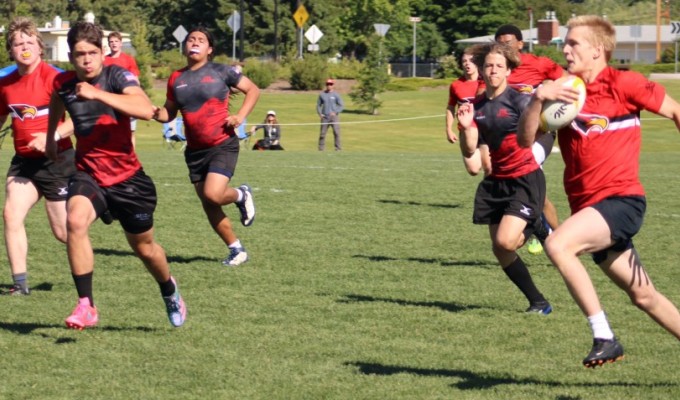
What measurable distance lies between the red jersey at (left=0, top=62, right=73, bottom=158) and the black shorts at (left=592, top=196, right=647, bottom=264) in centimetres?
475

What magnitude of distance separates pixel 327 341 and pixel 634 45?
11144cm

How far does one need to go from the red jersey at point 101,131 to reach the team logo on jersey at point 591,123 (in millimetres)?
2987

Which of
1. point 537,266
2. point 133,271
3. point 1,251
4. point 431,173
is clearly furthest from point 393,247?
point 431,173

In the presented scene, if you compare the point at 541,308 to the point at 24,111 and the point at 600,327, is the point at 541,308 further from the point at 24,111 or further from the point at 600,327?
the point at 24,111

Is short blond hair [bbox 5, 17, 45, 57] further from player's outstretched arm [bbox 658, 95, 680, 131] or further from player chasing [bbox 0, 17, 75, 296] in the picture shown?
player's outstretched arm [bbox 658, 95, 680, 131]

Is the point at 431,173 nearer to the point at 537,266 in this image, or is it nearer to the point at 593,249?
the point at 537,266

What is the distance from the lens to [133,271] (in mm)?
10695

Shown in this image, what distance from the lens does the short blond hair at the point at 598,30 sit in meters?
6.24

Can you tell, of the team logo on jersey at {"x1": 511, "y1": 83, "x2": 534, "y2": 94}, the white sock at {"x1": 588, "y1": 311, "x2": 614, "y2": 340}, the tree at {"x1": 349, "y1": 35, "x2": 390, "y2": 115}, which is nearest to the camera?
the white sock at {"x1": 588, "y1": 311, "x2": 614, "y2": 340}

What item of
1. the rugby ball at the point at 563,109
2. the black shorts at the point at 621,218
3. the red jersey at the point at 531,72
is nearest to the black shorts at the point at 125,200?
the rugby ball at the point at 563,109

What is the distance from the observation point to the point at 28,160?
9.30 metres

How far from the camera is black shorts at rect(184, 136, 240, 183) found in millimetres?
11039

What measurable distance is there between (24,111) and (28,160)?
0.40 m

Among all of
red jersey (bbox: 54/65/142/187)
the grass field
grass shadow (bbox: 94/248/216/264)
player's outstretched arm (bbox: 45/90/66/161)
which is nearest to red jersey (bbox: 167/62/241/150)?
grass shadow (bbox: 94/248/216/264)
